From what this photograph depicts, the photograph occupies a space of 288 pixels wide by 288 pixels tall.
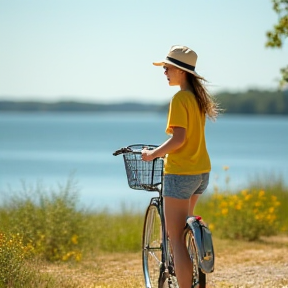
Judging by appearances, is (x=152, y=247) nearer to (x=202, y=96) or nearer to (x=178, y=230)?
(x=178, y=230)

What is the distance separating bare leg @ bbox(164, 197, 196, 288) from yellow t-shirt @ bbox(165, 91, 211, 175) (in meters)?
0.23

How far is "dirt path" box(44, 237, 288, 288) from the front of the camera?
7.83 meters

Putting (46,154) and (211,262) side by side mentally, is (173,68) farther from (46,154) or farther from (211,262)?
(46,154)

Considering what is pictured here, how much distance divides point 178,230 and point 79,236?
4.44 m

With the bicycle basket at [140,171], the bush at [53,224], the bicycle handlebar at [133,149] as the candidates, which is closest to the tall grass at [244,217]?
the bush at [53,224]

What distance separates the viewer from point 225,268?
891 centimetres

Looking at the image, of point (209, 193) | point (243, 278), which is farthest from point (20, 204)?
point (209, 193)

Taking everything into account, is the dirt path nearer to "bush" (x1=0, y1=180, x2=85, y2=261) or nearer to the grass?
the grass

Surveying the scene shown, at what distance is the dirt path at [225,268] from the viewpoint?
783 cm

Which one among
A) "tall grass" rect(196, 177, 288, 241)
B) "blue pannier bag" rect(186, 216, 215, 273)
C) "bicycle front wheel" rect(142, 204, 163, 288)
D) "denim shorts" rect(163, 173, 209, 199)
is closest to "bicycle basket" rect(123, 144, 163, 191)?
"denim shorts" rect(163, 173, 209, 199)

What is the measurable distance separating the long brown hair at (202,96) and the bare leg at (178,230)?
25.9 inches

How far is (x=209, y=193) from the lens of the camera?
591 inches

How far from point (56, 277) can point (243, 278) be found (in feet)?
6.14

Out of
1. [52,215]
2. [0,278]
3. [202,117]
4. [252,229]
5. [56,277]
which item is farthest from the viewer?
[252,229]
